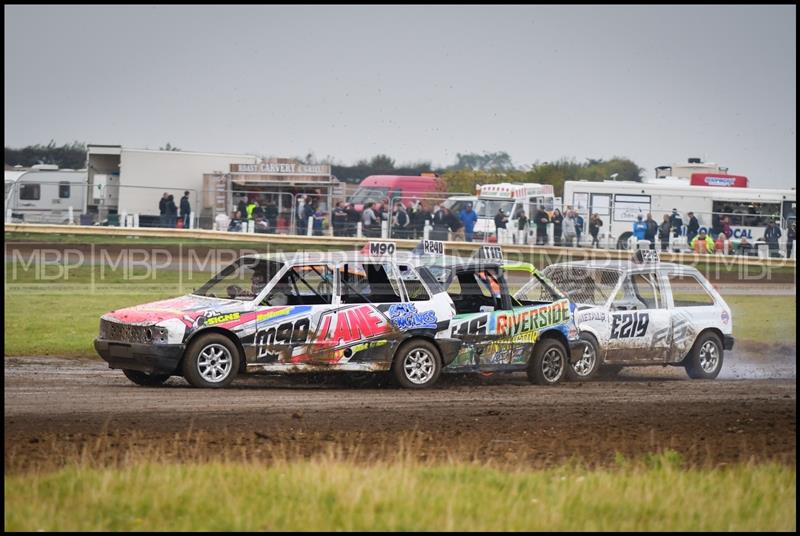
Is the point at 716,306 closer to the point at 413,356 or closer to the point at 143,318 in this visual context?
the point at 413,356

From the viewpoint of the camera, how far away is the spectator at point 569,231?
1246 inches

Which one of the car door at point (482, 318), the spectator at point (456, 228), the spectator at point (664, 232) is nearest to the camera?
the car door at point (482, 318)

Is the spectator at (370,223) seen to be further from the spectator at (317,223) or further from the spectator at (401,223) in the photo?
the spectator at (317,223)

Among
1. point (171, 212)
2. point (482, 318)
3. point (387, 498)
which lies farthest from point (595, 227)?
point (387, 498)

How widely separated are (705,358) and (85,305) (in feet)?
38.4

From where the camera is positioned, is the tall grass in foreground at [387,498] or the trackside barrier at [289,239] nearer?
the tall grass in foreground at [387,498]

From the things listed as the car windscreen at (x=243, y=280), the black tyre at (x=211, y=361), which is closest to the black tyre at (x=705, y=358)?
the car windscreen at (x=243, y=280)

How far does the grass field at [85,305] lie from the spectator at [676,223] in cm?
460

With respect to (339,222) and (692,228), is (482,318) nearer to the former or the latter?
(339,222)

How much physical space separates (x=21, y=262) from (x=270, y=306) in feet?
50.5

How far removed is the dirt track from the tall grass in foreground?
0.89 meters

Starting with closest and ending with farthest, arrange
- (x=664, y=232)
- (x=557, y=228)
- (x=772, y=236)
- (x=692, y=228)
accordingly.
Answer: (x=557, y=228) < (x=664, y=232) < (x=692, y=228) < (x=772, y=236)

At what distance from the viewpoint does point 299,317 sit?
13445 millimetres

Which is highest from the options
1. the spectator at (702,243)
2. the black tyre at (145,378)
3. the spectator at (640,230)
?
the spectator at (640,230)
